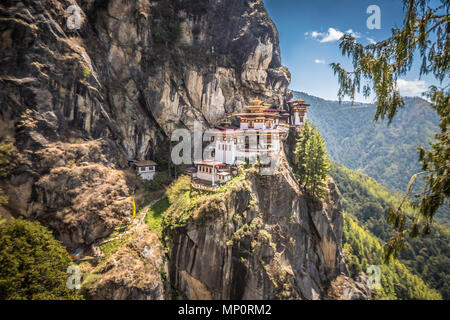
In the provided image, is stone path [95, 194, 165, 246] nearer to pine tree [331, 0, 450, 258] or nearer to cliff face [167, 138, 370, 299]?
cliff face [167, 138, 370, 299]

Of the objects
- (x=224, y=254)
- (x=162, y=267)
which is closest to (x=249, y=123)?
(x=224, y=254)

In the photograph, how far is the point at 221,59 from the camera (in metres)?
37.9

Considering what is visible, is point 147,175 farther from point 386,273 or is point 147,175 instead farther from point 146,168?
point 386,273

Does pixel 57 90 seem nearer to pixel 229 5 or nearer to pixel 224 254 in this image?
pixel 224 254

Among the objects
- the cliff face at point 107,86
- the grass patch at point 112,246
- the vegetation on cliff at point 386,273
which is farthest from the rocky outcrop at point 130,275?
the vegetation on cliff at point 386,273

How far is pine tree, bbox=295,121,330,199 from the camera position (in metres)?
28.7

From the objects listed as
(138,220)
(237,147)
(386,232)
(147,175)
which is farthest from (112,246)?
(386,232)

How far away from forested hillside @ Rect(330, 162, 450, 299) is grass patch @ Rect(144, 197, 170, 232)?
145 ft

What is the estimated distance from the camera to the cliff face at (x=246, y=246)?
19625mm

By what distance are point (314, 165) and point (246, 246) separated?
1522cm

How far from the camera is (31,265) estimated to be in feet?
42.7

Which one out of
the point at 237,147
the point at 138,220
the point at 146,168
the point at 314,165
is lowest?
the point at 138,220

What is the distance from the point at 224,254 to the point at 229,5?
4251 cm

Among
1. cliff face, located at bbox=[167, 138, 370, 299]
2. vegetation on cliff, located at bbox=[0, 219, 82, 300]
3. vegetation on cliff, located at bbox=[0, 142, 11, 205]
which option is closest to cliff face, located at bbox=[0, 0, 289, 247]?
vegetation on cliff, located at bbox=[0, 142, 11, 205]
